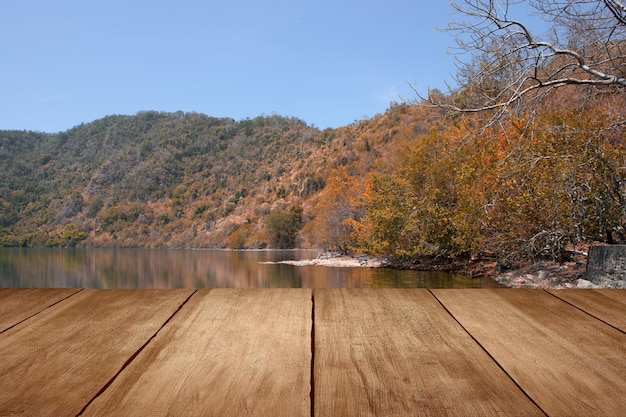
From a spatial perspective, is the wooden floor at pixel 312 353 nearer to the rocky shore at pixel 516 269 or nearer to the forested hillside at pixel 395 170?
the forested hillside at pixel 395 170

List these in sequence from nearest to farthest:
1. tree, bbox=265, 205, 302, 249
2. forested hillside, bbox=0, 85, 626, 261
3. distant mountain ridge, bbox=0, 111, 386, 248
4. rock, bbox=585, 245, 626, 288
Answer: rock, bbox=585, 245, 626, 288 → forested hillside, bbox=0, 85, 626, 261 → tree, bbox=265, 205, 302, 249 → distant mountain ridge, bbox=0, 111, 386, 248

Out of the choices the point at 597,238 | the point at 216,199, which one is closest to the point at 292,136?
the point at 216,199

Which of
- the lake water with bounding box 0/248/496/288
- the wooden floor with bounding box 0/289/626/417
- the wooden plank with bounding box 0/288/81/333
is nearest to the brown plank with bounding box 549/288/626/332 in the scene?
the wooden floor with bounding box 0/289/626/417

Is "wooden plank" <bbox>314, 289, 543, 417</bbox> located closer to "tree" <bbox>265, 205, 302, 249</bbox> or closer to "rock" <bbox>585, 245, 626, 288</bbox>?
"rock" <bbox>585, 245, 626, 288</bbox>

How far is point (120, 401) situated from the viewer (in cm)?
101

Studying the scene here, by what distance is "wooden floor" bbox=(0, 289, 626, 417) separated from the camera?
3.32 ft

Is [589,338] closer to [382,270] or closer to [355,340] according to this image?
[355,340]

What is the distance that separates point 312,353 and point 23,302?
1.09 meters

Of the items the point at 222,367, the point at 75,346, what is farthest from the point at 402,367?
the point at 75,346

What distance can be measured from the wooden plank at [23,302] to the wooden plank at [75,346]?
0.04 meters

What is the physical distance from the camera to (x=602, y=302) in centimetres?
177

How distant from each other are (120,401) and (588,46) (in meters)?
7.15

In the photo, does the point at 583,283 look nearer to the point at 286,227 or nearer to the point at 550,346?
the point at 550,346

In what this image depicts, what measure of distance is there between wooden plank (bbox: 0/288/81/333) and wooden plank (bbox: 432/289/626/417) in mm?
1299
